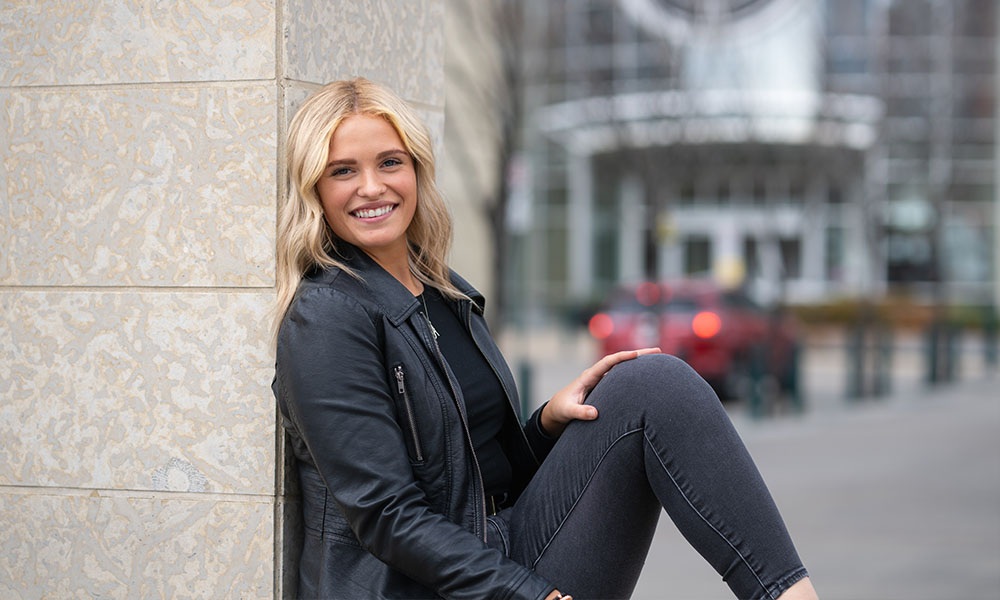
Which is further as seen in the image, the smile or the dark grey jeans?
the smile

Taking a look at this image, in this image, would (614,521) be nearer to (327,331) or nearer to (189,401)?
(327,331)

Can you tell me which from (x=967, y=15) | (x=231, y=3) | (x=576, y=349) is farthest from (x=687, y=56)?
(x=231, y=3)

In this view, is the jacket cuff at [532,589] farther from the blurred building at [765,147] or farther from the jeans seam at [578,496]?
the blurred building at [765,147]

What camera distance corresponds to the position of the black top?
291 cm

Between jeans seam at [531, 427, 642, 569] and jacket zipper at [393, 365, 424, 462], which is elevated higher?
jacket zipper at [393, 365, 424, 462]

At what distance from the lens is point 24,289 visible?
3.06 m

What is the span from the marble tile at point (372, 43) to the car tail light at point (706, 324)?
10130 millimetres

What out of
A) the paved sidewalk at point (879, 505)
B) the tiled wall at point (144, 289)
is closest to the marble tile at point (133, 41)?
the tiled wall at point (144, 289)

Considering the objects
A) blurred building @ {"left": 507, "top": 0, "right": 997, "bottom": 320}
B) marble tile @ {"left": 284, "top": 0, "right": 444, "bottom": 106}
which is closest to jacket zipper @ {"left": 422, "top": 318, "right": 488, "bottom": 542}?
marble tile @ {"left": 284, "top": 0, "right": 444, "bottom": 106}

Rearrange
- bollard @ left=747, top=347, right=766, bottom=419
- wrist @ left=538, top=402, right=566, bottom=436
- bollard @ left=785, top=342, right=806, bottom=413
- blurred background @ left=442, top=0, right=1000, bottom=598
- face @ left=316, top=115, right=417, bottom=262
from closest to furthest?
1. face @ left=316, top=115, right=417, bottom=262
2. wrist @ left=538, top=402, right=566, bottom=436
3. blurred background @ left=442, top=0, right=1000, bottom=598
4. bollard @ left=747, top=347, right=766, bottom=419
5. bollard @ left=785, top=342, right=806, bottom=413

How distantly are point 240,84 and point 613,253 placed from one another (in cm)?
3225

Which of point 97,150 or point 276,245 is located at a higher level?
point 97,150

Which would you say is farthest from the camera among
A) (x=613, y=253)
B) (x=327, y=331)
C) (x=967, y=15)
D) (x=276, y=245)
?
Result: (x=613, y=253)

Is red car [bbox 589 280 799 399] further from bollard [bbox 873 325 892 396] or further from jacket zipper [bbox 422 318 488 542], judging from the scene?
jacket zipper [bbox 422 318 488 542]
